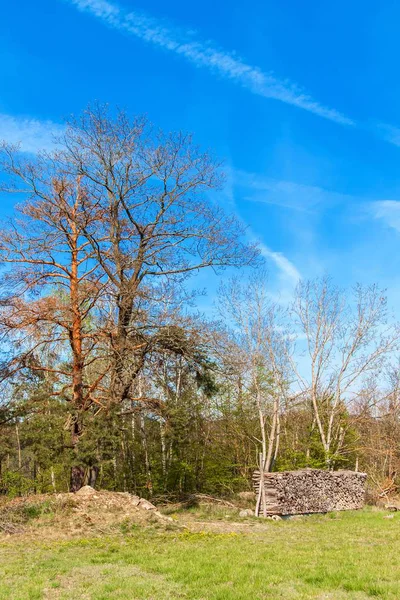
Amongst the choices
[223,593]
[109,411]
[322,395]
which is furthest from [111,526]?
[322,395]

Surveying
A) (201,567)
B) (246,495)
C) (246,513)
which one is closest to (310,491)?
(246,513)

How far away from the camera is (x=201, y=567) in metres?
6.53

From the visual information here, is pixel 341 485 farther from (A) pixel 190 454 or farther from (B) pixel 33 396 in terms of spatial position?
(B) pixel 33 396

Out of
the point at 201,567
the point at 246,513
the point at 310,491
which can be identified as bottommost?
the point at 246,513

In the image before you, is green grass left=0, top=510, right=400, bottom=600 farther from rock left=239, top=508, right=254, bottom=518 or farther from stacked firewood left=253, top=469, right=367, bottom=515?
stacked firewood left=253, top=469, right=367, bottom=515

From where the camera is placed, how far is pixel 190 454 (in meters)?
19.6

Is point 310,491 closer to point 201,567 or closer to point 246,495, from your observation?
point 246,495

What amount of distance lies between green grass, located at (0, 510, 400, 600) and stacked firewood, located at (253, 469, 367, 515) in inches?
211

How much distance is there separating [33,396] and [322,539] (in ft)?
28.7

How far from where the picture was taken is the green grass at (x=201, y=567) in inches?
215

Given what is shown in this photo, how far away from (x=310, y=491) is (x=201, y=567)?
10.7 m

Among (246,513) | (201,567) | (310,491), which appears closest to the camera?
(201,567)

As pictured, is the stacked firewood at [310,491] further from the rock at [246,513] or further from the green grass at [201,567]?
the green grass at [201,567]

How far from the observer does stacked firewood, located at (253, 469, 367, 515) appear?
50.9 ft
